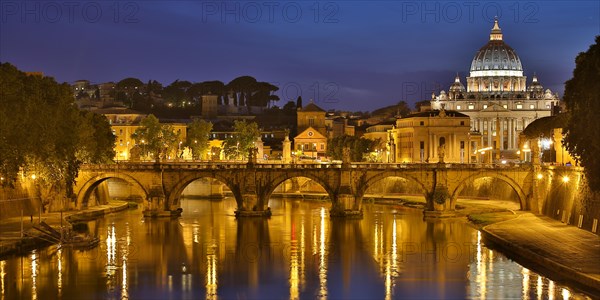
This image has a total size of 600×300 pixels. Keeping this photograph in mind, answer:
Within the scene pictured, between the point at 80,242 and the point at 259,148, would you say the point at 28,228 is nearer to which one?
the point at 80,242

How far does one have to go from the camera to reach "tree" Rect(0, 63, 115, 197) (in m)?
67.5

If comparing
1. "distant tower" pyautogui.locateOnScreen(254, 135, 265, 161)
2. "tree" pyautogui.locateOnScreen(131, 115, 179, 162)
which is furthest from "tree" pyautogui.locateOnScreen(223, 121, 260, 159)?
"tree" pyautogui.locateOnScreen(131, 115, 179, 162)

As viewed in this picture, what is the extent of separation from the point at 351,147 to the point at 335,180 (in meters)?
63.1

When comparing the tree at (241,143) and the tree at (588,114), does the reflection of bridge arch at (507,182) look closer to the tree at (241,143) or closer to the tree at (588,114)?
the tree at (588,114)

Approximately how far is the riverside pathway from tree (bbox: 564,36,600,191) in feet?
13.5

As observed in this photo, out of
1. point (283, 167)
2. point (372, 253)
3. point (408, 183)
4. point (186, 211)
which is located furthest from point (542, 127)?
point (372, 253)

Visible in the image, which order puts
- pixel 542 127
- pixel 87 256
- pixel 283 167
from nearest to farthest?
pixel 87 256
pixel 283 167
pixel 542 127

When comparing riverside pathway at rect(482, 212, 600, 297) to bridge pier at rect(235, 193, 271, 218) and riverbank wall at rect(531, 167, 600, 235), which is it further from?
bridge pier at rect(235, 193, 271, 218)

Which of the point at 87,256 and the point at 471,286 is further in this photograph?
the point at 87,256

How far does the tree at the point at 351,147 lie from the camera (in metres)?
144

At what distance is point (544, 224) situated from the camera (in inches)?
2707

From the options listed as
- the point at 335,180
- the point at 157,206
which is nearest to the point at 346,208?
the point at 335,180

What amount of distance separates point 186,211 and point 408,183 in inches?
1151

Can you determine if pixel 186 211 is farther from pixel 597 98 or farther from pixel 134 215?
pixel 597 98
